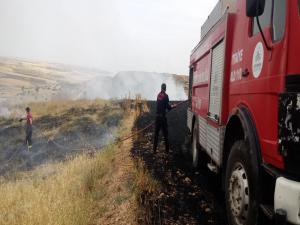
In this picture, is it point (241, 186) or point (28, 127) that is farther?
point (28, 127)

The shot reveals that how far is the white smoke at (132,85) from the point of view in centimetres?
4661

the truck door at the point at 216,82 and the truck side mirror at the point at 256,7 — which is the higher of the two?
the truck side mirror at the point at 256,7

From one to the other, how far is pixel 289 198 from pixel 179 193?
392 cm

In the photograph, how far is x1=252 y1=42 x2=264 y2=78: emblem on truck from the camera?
4.00 metres

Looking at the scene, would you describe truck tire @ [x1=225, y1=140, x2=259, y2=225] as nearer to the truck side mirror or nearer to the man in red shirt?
the truck side mirror

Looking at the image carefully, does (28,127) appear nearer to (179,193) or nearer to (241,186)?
(179,193)

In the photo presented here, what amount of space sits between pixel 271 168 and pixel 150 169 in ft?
17.5

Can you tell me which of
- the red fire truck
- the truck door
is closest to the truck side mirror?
the red fire truck

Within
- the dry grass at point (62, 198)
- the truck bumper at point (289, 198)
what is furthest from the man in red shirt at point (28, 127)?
the truck bumper at point (289, 198)

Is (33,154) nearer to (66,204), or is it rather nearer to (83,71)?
(66,204)

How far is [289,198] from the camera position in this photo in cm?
320

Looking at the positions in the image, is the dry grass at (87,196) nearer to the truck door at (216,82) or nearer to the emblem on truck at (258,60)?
the truck door at (216,82)

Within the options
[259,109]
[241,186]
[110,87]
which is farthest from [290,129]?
[110,87]

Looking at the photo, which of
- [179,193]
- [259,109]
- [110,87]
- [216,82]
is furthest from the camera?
[110,87]
